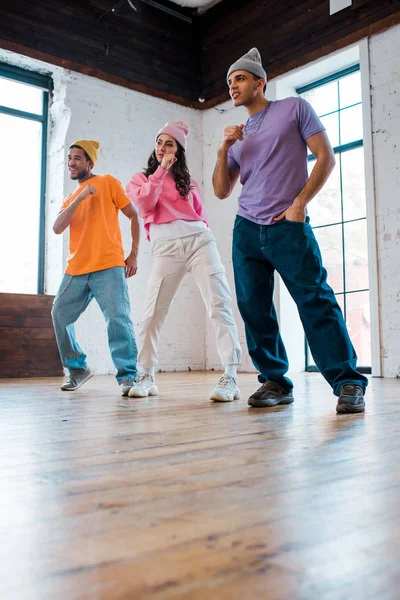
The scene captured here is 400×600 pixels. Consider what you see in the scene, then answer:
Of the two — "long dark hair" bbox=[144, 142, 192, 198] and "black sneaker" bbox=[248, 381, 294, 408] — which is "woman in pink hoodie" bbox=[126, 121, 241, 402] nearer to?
"long dark hair" bbox=[144, 142, 192, 198]

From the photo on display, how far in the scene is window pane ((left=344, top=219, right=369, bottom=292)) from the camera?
518cm

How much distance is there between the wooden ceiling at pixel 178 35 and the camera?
518 centimetres

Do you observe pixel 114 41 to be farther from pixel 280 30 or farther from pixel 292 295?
pixel 292 295

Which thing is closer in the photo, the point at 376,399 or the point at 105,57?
the point at 376,399

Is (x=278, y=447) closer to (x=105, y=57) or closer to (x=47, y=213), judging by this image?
(x=47, y=213)

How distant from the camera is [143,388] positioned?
2.76m

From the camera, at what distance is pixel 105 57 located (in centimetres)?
579

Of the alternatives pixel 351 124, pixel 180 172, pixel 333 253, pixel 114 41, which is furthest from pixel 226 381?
pixel 114 41

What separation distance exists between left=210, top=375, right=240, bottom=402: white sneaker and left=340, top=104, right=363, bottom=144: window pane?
3.54m

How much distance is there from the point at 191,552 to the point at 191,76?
21.3ft

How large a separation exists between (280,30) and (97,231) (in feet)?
12.1

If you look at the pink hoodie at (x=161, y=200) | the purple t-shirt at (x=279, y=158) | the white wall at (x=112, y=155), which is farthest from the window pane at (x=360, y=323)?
the purple t-shirt at (x=279, y=158)

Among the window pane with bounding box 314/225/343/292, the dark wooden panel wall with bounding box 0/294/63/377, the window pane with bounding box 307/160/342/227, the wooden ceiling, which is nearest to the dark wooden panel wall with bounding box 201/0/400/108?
the wooden ceiling

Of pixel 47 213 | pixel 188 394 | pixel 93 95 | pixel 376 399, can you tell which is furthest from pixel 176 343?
pixel 376 399
